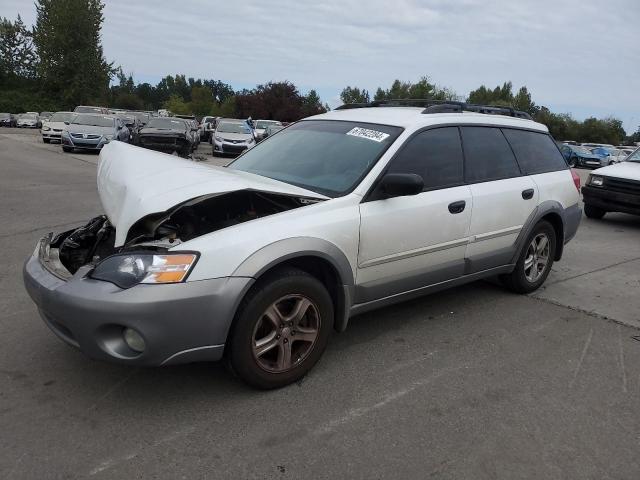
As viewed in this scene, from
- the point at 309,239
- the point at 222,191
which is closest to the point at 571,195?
the point at 309,239

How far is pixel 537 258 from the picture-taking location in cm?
534

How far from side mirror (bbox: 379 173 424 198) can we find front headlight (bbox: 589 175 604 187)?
319 inches

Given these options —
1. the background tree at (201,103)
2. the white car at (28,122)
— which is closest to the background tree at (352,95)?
the background tree at (201,103)

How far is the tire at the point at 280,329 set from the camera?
120 inches

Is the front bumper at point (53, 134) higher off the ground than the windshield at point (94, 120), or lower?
lower

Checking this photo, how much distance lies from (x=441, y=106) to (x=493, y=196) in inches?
34.0

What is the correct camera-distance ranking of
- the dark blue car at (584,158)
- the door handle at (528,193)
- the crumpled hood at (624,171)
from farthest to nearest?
the dark blue car at (584,158)
the crumpled hood at (624,171)
the door handle at (528,193)

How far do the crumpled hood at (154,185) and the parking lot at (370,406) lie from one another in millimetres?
967

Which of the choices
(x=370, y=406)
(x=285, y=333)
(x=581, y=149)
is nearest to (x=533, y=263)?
(x=370, y=406)

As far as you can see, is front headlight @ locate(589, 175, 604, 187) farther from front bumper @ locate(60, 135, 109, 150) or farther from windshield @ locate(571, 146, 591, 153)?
windshield @ locate(571, 146, 591, 153)

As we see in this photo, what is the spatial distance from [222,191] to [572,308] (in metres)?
3.52

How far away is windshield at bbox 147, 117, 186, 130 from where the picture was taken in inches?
826

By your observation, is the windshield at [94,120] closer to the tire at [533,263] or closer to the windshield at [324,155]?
the windshield at [324,155]

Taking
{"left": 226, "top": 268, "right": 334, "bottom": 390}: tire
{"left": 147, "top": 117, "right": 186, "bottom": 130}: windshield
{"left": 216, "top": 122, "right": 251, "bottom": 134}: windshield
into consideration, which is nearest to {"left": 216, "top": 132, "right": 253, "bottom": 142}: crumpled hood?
{"left": 216, "top": 122, "right": 251, "bottom": 134}: windshield
